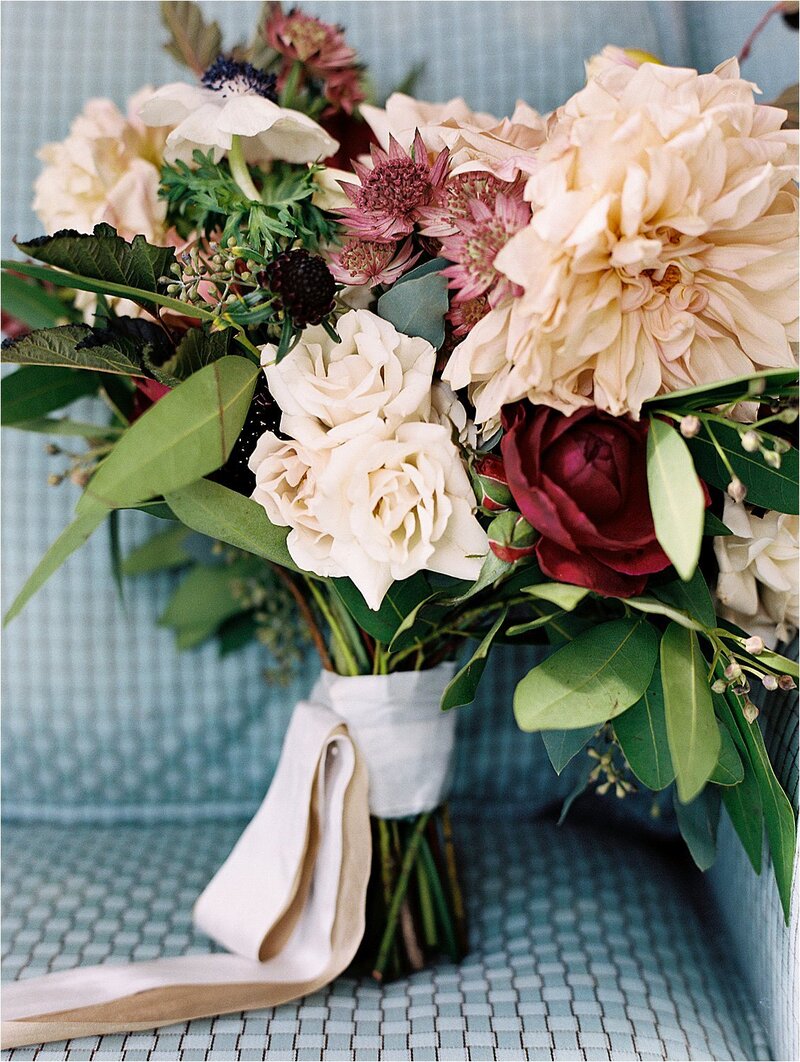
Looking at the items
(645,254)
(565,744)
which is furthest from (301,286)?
(565,744)

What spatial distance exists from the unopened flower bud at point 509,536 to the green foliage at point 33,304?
0.42 metres

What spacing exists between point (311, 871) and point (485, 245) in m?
0.41

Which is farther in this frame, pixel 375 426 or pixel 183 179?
pixel 183 179

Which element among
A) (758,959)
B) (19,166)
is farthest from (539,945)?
(19,166)

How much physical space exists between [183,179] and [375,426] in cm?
22

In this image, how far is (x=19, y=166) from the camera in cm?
77

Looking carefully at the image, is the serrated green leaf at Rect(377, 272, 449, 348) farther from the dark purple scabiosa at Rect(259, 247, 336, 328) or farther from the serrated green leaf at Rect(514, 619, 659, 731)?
the serrated green leaf at Rect(514, 619, 659, 731)

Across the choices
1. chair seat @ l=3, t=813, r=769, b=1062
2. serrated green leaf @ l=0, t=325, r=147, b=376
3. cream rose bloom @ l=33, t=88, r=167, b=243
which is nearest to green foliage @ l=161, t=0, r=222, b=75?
cream rose bloom @ l=33, t=88, r=167, b=243

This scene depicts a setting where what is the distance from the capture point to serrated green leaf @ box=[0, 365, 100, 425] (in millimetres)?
614

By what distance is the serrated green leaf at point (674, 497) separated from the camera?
0.36 metres

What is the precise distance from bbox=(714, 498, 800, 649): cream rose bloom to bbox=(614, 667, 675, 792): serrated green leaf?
0.22 feet

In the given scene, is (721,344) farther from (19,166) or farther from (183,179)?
(19,166)

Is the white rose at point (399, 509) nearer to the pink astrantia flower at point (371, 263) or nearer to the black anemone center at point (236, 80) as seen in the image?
the pink astrantia flower at point (371, 263)

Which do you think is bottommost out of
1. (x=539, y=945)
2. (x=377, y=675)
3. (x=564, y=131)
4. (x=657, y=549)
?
(x=539, y=945)
